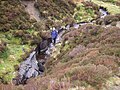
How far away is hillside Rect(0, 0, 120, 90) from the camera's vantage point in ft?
41.1

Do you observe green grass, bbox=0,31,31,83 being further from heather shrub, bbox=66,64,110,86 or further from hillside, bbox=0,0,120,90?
heather shrub, bbox=66,64,110,86

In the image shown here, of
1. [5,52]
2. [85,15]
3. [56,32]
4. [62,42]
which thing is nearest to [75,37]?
[62,42]

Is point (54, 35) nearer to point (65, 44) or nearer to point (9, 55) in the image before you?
point (65, 44)

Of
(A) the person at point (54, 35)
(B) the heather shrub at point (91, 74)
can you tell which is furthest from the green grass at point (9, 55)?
(B) the heather shrub at point (91, 74)

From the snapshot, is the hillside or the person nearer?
the hillside

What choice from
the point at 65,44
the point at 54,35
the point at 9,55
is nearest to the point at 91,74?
the point at 9,55

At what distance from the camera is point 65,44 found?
30812mm

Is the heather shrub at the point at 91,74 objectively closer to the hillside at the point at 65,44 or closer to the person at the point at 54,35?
the hillside at the point at 65,44

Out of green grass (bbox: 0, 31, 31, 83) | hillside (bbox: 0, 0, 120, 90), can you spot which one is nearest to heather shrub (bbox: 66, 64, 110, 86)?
hillside (bbox: 0, 0, 120, 90)

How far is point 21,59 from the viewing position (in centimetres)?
2677

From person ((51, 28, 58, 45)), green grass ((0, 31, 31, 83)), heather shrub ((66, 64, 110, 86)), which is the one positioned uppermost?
heather shrub ((66, 64, 110, 86))

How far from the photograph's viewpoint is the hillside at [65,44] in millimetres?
12523

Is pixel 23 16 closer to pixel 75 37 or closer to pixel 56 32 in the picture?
pixel 56 32

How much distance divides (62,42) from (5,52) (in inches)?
293
